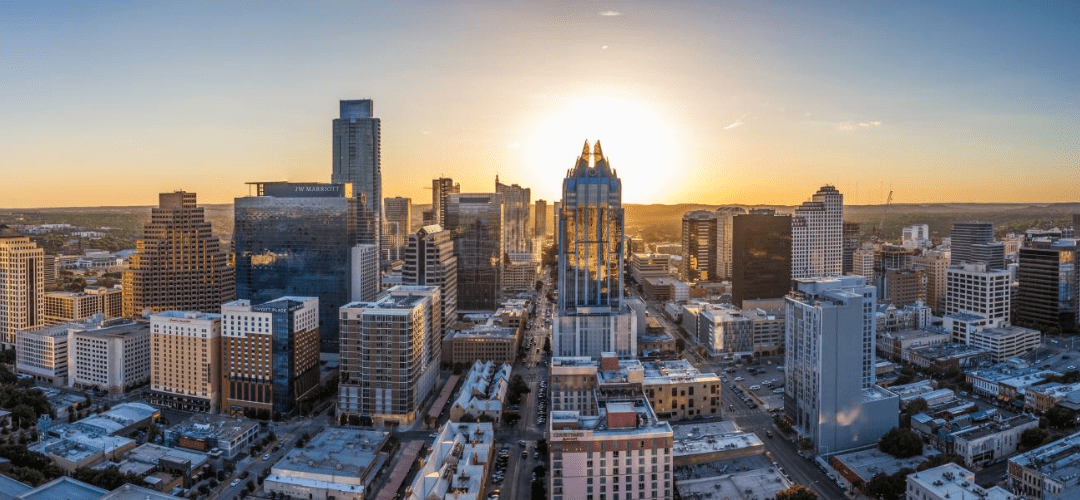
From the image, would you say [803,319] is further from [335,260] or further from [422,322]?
[335,260]

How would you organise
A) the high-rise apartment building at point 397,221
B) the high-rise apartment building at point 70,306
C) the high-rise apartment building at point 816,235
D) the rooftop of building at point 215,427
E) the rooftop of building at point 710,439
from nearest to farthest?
1. the rooftop of building at point 710,439
2. the rooftop of building at point 215,427
3. the high-rise apartment building at point 70,306
4. the high-rise apartment building at point 816,235
5. the high-rise apartment building at point 397,221

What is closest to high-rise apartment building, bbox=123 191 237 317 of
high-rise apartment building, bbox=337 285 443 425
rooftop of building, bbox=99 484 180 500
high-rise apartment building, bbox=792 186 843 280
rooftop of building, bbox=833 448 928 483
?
high-rise apartment building, bbox=337 285 443 425

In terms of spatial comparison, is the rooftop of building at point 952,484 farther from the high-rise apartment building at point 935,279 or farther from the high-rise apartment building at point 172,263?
the high-rise apartment building at point 172,263

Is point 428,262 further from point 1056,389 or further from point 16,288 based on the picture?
point 1056,389

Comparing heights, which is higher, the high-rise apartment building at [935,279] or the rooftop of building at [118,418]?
the high-rise apartment building at [935,279]

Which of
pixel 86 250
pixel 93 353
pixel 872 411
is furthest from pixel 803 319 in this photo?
pixel 86 250

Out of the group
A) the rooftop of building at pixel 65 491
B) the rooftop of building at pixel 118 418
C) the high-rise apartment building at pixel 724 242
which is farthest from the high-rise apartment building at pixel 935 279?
the rooftop of building at pixel 65 491
